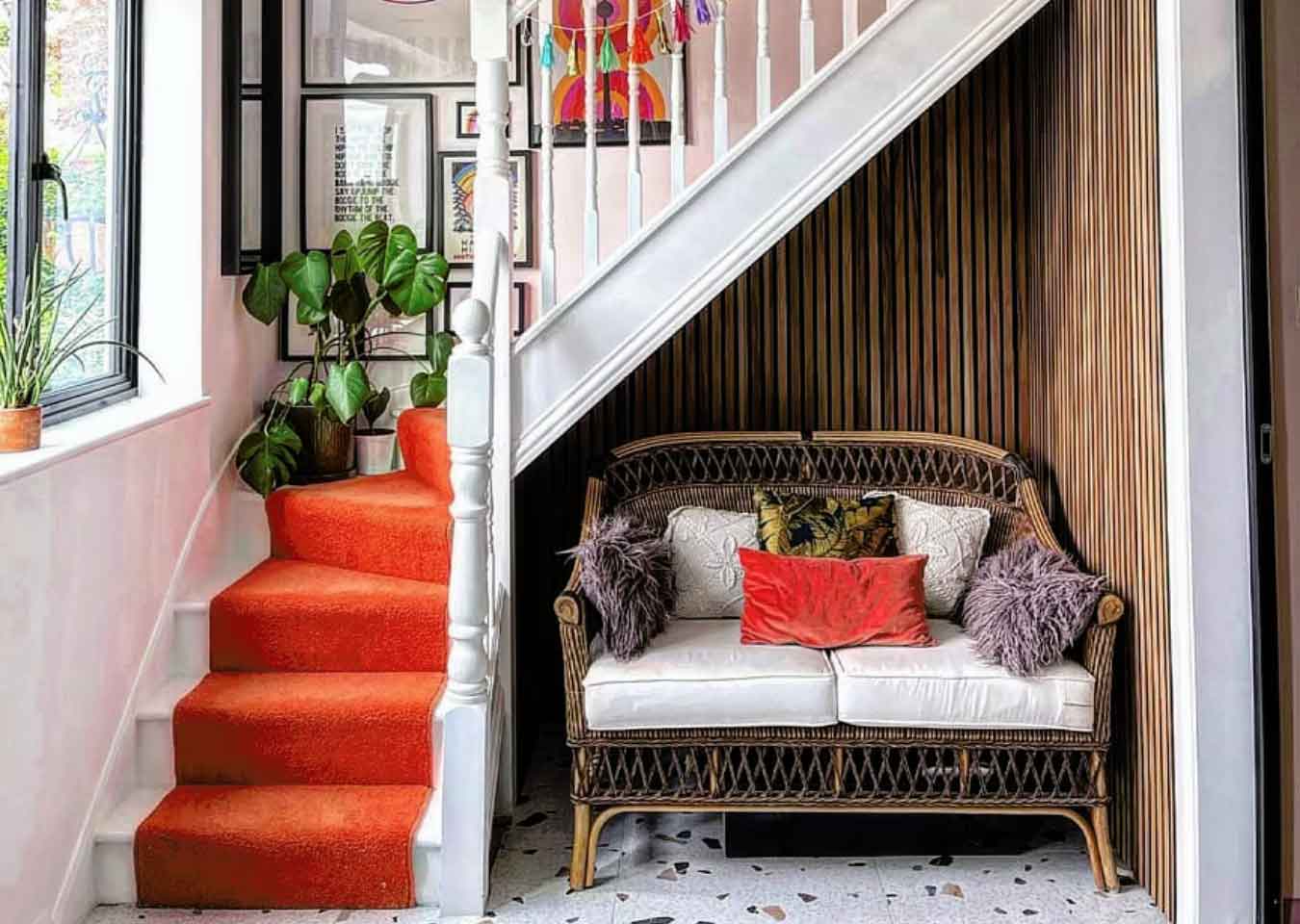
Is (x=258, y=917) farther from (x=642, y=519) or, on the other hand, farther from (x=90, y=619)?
(x=642, y=519)

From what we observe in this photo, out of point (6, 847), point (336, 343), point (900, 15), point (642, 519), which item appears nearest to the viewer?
point (6, 847)

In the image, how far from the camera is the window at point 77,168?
9.21ft

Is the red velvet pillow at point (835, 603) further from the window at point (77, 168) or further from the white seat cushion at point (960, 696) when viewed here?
the window at point (77, 168)

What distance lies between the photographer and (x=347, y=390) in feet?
12.3

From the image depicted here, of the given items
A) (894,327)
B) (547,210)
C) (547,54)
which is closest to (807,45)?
(547,54)

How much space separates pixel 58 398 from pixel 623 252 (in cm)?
141

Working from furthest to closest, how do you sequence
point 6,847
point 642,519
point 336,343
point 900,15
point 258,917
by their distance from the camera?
point 336,343 → point 642,519 → point 900,15 → point 258,917 → point 6,847

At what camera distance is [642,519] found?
12.0 feet

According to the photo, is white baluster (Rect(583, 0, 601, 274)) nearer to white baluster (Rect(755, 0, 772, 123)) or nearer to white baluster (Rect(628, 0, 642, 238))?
white baluster (Rect(628, 0, 642, 238))

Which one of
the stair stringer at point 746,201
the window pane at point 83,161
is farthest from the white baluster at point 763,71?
the window pane at point 83,161

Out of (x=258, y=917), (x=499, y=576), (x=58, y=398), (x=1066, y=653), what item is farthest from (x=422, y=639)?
(x=1066, y=653)

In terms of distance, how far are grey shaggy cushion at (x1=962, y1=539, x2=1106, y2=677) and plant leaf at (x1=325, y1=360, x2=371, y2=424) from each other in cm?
186

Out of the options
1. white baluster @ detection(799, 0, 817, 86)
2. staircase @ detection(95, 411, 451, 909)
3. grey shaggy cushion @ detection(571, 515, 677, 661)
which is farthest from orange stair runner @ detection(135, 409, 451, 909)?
white baluster @ detection(799, 0, 817, 86)

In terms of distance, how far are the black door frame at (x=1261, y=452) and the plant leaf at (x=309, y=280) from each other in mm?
2517
